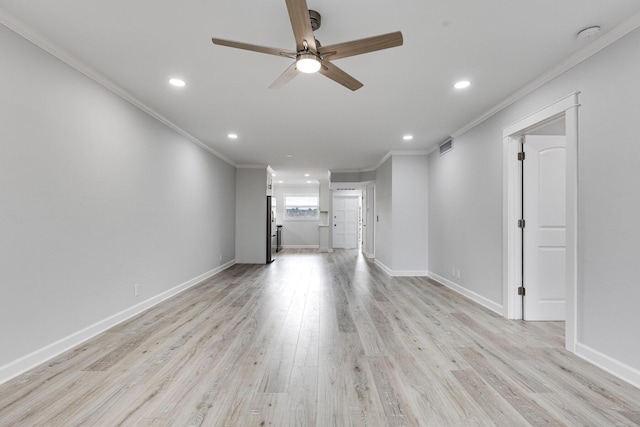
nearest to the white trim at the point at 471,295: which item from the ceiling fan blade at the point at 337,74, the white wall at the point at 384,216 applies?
the white wall at the point at 384,216

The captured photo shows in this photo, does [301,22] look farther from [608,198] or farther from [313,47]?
[608,198]

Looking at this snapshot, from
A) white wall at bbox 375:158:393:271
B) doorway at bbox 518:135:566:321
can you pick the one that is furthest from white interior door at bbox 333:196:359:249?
doorway at bbox 518:135:566:321

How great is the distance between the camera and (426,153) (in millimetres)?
5898

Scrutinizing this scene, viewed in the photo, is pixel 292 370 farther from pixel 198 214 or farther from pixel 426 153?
pixel 426 153

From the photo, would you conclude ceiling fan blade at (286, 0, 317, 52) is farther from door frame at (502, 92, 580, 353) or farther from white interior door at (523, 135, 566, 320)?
white interior door at (523, 135, 566, 320)

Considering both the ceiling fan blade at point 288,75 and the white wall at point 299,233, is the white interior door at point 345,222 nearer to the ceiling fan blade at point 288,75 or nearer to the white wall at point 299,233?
the white wall at point 299,233

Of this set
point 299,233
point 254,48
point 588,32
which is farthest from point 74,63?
point 299,233

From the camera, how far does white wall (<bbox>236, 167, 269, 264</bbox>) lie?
7.40m

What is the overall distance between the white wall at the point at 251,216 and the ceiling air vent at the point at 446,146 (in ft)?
13.4

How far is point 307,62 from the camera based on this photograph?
78.0 inches

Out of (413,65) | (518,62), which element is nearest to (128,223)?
(413,65)

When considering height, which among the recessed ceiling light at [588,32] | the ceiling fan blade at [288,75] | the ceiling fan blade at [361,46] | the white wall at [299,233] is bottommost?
the white wall at [299,233]

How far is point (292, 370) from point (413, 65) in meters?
2.71

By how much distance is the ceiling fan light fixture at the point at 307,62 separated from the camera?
1954 mm
